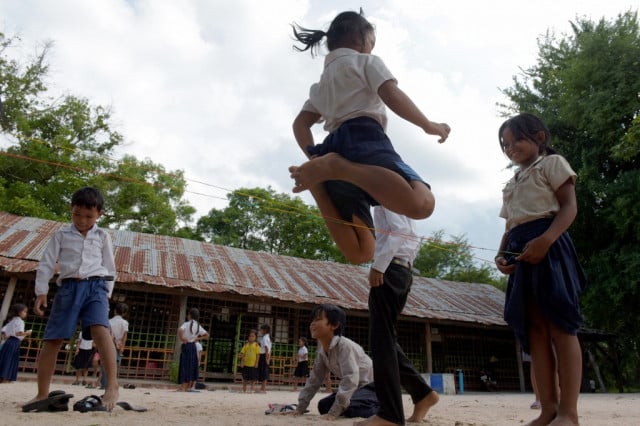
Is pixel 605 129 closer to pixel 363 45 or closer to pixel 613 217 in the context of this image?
pixel 613 217

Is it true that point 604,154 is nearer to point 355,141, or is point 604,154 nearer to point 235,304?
point 235,304

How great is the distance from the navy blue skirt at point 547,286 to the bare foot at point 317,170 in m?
1.01

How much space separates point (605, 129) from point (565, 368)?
13.5m

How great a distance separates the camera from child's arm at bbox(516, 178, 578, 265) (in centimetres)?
198

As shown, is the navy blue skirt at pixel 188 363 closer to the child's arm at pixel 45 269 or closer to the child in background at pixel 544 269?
the child's arm at pixel 45 269

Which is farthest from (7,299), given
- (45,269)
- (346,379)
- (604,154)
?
(604,154)

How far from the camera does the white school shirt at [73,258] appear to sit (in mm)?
2916

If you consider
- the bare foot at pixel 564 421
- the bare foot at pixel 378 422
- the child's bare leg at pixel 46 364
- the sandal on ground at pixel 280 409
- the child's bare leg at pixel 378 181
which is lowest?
the sandal on ground at pixel 280 409

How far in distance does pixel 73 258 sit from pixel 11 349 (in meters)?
4.98

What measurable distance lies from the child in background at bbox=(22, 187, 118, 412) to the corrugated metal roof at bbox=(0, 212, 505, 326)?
22.0 feet

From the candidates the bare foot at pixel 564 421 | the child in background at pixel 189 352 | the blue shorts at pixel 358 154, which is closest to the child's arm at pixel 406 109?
the blue shorts at pixel 358 154

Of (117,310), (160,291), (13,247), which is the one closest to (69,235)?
(117,310)

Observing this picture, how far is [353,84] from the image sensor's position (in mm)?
1994

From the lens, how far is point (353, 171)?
1.83 meters
